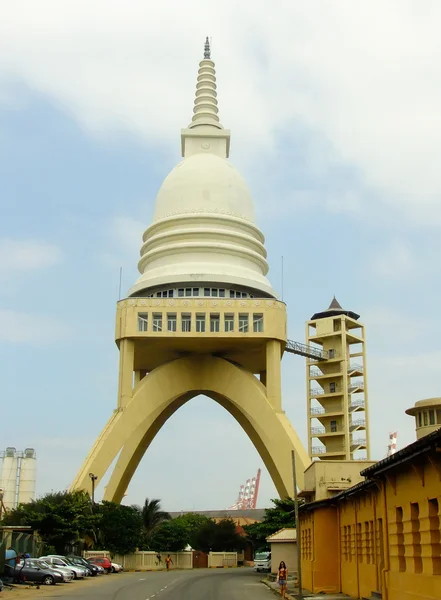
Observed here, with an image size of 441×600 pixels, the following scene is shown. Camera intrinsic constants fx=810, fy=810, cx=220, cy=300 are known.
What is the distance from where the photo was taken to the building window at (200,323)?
53.6m

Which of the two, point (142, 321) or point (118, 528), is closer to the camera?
point (118, 528)

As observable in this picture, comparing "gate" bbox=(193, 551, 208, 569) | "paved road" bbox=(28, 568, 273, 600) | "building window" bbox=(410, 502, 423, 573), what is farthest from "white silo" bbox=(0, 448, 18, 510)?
"building window" bbox=(410, 502, 423, 573)

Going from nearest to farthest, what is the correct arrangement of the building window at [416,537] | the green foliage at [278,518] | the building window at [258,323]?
1. the building window at [416,537]
2. the green foliage at [278,518]
3. the building window at [258,323]

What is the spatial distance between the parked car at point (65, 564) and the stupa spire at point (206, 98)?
1443 inches

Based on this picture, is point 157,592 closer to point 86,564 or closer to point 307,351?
point 86,564

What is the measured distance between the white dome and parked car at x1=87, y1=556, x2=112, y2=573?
2476cm

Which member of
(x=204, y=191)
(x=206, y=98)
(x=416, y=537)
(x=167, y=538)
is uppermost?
(x=206, y=98)

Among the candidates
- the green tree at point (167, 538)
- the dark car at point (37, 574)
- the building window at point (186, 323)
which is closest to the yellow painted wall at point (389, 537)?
the dark car at point (37, 574)

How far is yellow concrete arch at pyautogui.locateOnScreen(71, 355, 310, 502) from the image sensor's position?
51.9 meters

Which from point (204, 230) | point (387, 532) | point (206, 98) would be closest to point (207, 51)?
point (206, 98)

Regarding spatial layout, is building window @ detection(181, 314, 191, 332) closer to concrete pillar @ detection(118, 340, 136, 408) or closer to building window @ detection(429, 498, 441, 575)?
concrete pillar @ detection(118, 340, 136, 408)

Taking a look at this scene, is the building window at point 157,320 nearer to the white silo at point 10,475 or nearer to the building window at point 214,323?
the building window at point 214,323

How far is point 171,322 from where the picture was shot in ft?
177

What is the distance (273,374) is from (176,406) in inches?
407
